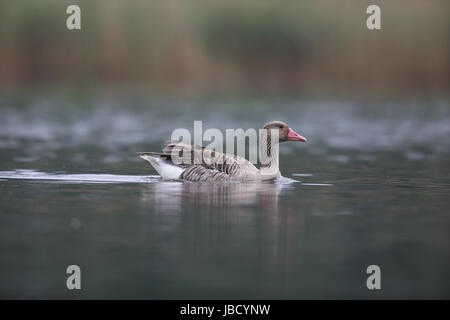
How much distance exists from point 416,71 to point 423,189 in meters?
30.4

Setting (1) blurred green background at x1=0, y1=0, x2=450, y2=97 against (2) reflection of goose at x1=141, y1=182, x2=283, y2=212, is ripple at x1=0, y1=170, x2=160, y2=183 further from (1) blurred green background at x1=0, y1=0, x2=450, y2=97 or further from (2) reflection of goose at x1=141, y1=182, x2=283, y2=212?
(1) blurred green background at x1=0, y1=0, x2=450, y2=97

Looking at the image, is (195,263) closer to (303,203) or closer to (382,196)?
(303,203)

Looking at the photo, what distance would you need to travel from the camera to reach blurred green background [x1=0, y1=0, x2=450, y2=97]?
39.9m

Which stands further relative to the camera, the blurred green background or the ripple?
the blurred green background

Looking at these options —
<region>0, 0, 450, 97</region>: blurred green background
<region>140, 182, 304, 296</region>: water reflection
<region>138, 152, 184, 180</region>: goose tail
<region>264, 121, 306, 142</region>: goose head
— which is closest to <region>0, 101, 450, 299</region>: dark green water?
<region>140, 182, 304, 296</region>: water reflection

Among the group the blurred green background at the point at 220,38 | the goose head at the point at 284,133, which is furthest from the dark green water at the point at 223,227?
the blurred green background at the point at 220,38

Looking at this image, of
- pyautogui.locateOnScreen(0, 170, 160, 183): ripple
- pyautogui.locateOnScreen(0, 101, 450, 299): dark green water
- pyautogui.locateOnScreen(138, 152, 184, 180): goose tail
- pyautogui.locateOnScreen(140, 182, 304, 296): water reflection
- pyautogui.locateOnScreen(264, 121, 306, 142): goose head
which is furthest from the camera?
pyautogui.locateOnScreen(264, 121, 306, 142): goose head

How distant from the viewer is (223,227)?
9.55 meters

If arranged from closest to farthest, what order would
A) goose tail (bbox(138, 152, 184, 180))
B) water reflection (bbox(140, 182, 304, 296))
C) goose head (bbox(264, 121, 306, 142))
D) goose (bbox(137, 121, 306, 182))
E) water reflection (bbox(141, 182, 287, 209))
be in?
1. water reflection (bbox(140, 182, 304, 296))
2. water reflection (bbox(141, 182, 287, 209))
3. goose (bbox(137, 121, 306, 182))
4. goose tail (bbox(138, 152, 184, 180))
5. goose head (bbox(264, 121, 306, 142))

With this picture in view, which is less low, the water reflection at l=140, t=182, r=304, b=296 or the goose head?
the goose head

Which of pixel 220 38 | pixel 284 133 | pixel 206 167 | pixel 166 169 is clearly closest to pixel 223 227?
pixel 206 167

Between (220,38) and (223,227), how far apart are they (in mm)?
33983

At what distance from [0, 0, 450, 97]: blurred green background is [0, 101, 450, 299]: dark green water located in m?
20.4

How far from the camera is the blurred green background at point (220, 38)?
3994cm
